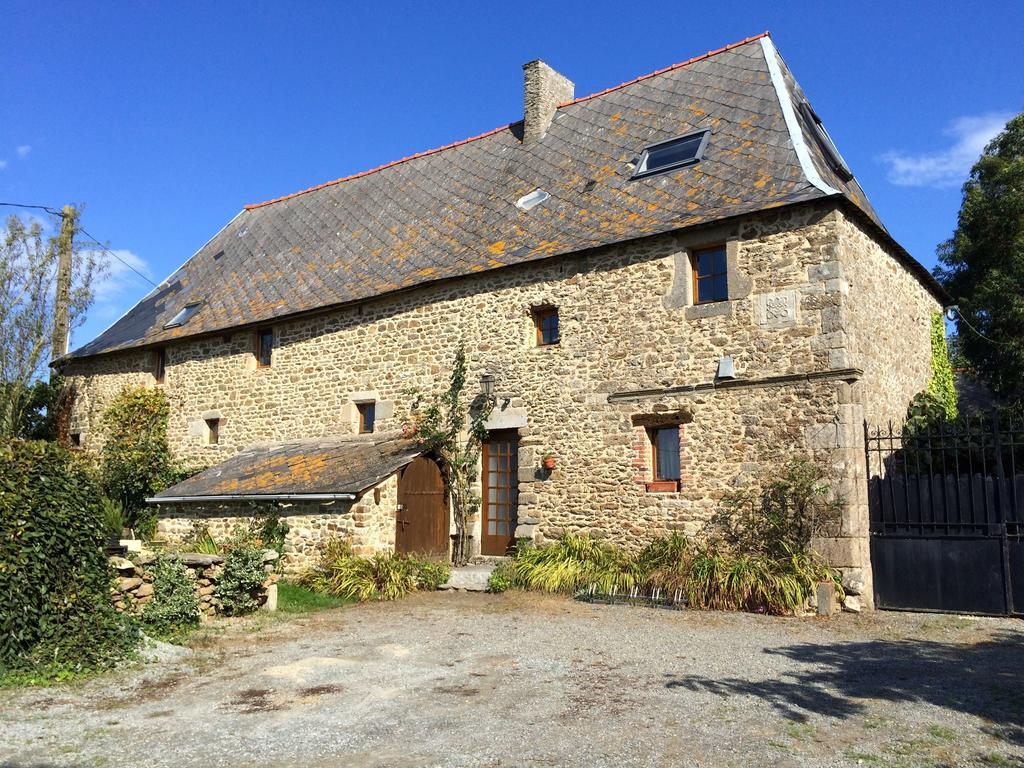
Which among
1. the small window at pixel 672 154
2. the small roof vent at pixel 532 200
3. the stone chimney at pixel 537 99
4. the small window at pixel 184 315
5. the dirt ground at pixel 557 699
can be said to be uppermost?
the stone chimney at pixel 537 99

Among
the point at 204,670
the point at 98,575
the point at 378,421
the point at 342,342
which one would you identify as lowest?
the point at 204,670

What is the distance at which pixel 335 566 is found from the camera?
11000 mm

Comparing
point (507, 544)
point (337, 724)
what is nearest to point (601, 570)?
point (507, 544)

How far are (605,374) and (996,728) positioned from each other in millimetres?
7002

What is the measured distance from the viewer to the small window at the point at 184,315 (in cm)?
1738

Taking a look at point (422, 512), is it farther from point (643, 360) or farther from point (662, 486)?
point (643, 360)

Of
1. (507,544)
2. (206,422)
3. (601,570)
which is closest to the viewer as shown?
(601,570)

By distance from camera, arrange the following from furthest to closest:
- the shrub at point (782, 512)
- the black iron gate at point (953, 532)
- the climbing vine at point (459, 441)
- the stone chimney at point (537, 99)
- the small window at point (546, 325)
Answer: the stone chimney at point (537, 99)
the climbing vine at point (459, 441)
the small window at point (546, 325)
the shrub at point (782, 512)
the black iron gate at point (953, 532)

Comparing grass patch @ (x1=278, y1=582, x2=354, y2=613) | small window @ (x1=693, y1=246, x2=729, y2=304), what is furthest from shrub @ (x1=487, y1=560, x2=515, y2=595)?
small window @ (x1=693, y1=246, x2=729, y2=304)

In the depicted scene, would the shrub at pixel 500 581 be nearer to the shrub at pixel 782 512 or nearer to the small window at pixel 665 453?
the small window at pixel 665 453

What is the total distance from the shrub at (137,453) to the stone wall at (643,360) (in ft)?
8.77

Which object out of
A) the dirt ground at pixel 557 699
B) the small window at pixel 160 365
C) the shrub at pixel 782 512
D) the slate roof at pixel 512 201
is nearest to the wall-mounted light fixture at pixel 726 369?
the shrub at pixel 782 512

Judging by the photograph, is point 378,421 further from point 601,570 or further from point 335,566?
point 601,570

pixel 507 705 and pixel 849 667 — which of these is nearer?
pixel 507 705
